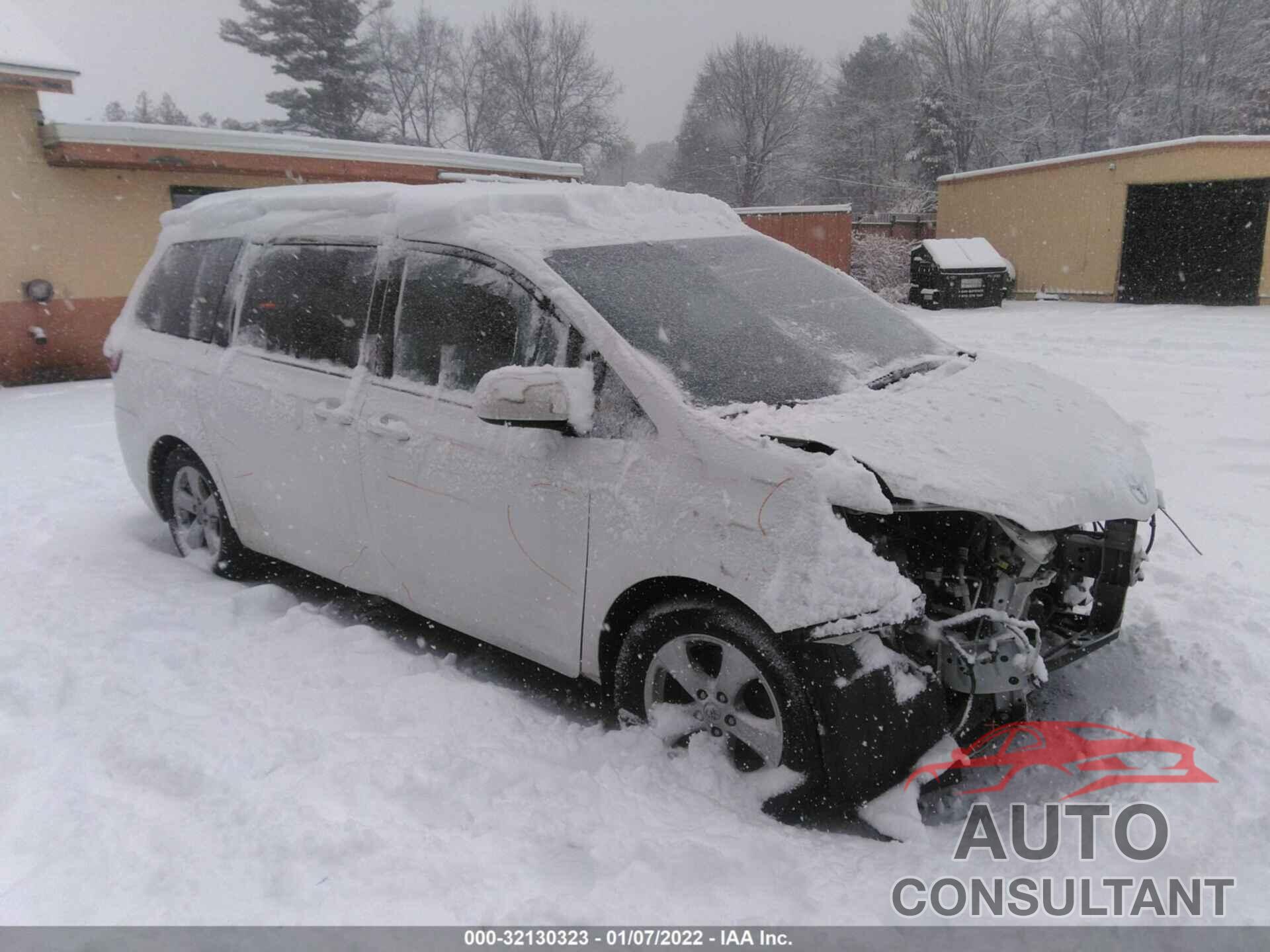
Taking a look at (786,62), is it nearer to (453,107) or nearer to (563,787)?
(453,107)

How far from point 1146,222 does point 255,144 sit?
17.2 meters

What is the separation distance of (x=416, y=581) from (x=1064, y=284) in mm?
20635

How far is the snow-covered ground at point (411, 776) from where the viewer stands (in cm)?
242

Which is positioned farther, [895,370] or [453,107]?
[453,107]

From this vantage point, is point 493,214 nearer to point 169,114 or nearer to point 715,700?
point 715,700

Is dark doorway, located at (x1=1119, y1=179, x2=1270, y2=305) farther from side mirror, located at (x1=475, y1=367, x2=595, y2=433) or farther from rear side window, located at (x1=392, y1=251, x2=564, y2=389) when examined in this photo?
side mirror, located at (x1=475, y1=367, x2=595, y2=433)

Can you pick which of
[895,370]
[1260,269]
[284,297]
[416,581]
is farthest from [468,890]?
[1260,269]

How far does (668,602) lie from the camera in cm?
292

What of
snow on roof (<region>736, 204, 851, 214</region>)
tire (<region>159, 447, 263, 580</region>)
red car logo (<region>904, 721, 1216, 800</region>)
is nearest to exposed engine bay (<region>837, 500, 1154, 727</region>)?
red car logo (<region>904, 721, 1216, 800</region>)

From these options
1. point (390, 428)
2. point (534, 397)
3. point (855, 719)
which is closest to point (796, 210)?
point (390, 428)

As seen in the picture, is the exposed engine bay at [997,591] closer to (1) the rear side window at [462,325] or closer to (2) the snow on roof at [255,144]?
(1) the rear side window at [462,325]

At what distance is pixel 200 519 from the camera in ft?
16.1

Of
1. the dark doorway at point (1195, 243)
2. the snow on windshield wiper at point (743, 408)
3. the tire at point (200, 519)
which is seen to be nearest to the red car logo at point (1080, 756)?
the snow on windshield wiper at point (743, 408)

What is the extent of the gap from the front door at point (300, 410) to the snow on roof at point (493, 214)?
0.17 m
